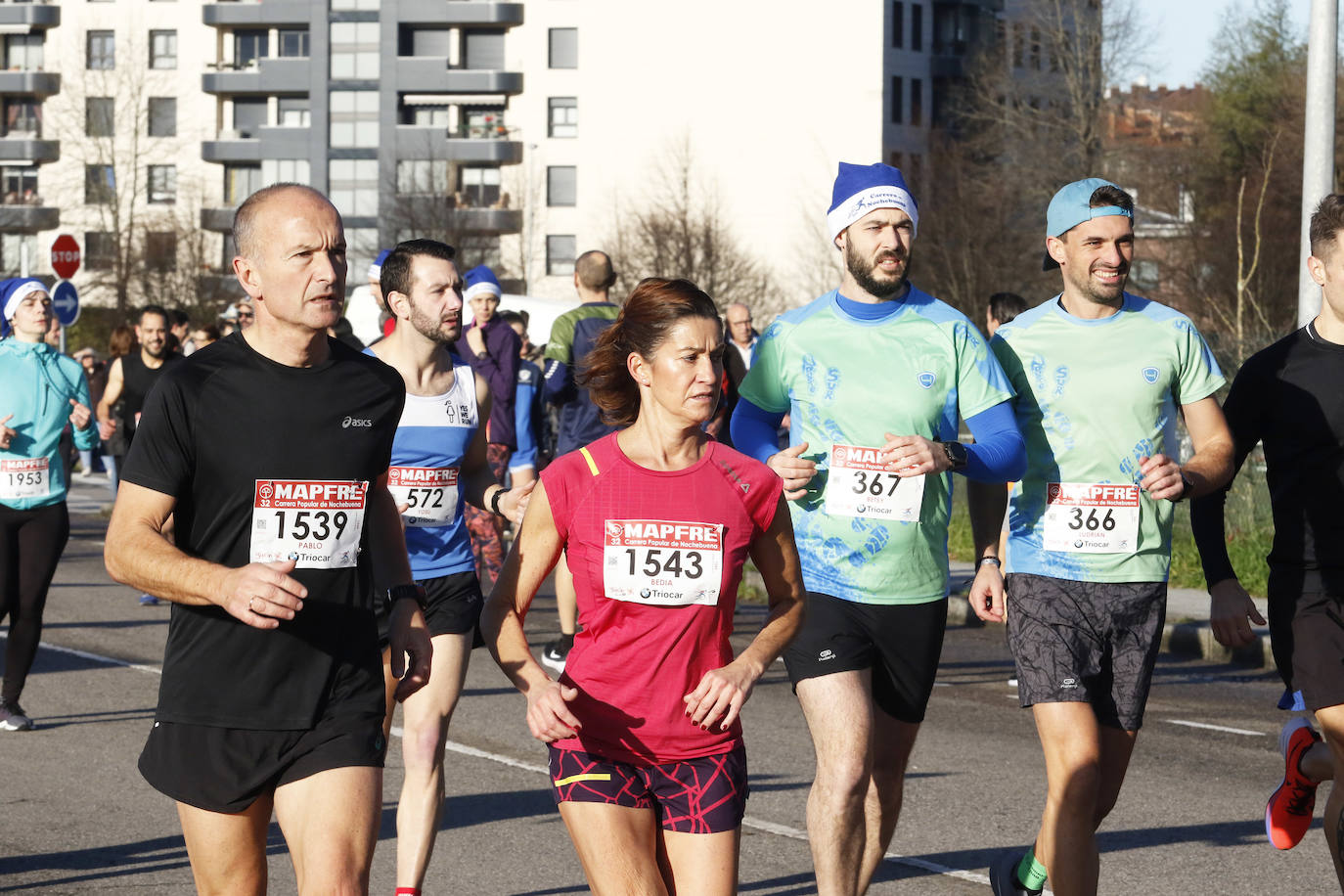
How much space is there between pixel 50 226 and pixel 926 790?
260 feet

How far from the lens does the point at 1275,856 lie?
22.4 feet

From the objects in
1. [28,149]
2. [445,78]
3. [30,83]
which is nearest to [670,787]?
[445,78]

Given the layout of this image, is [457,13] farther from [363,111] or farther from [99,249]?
[99,249]

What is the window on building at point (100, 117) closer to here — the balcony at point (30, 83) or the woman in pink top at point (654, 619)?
the balcony at point (30, 83)

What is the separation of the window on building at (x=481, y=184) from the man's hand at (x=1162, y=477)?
71.0 meters

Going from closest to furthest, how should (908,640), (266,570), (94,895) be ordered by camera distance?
(266,570) → (908,640) → (94,895)

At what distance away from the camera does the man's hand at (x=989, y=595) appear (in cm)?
573

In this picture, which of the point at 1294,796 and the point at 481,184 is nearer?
the point at 1294,796

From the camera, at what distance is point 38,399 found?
984 cm

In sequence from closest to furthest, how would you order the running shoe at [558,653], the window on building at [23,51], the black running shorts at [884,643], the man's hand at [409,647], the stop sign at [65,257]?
the man's hand at [409,647] < the black running shorts at [884,643] < the running shoe at [558,653] < the stop sign at [65,257] < the window on building at [23,51]

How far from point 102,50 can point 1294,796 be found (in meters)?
82.0

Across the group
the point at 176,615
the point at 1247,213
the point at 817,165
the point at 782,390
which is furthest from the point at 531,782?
the point at 817,165

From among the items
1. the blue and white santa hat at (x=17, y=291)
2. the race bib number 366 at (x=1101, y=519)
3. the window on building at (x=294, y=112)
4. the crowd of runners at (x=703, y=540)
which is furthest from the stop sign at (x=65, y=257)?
the window on building at (x=294, y=112)

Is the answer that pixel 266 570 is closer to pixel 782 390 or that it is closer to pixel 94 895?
pixel 782 390
